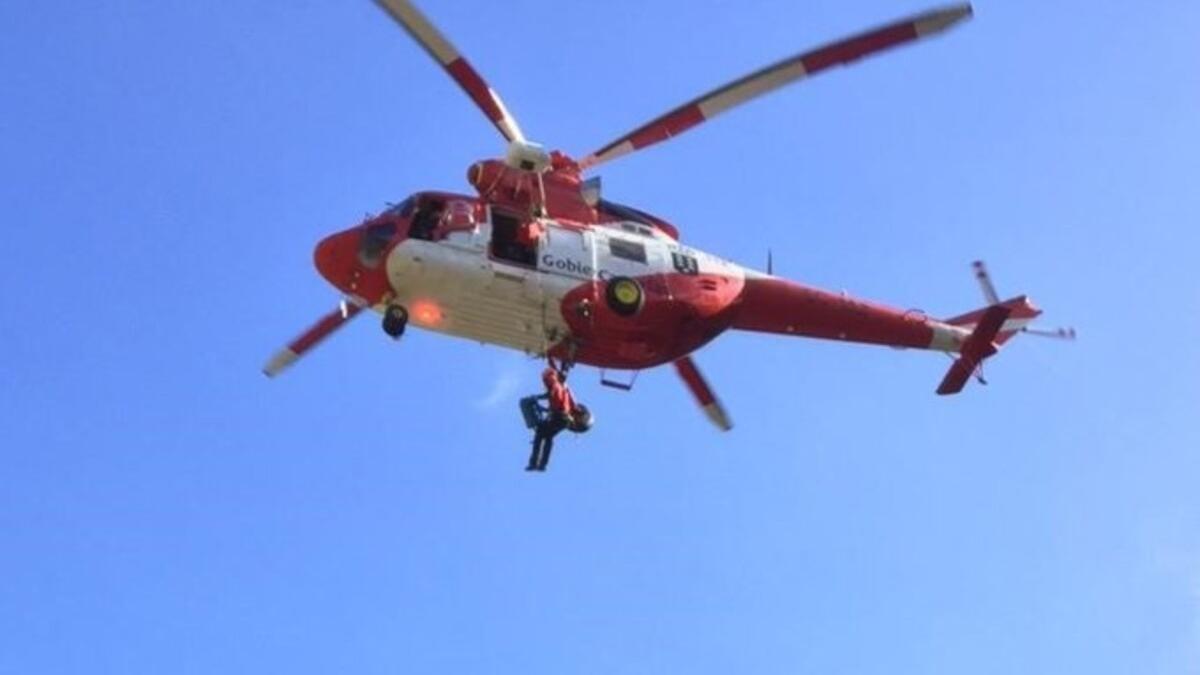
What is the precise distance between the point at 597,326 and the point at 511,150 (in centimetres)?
254

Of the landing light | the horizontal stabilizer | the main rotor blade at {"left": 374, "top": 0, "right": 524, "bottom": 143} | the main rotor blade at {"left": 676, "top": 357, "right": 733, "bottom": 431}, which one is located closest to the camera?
the main rotor blade at {"left": 374, "top": 0, "right": 524, "bottom": 143}

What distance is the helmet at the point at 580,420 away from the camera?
2209cm

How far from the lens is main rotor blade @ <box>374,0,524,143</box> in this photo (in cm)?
2147

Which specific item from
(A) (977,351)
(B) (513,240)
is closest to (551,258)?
(B) (513,240)

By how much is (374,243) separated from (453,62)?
2515mm

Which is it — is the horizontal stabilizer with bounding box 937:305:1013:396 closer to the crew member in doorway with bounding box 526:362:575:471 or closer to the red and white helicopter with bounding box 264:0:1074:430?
the red and white helicopter with bounding box 264:0:1074:430

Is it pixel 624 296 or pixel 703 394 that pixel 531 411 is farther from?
pixel 703 394

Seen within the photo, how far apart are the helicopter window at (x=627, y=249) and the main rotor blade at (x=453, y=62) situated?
2.03 m

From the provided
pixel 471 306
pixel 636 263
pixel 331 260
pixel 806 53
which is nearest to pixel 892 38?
pixel 806 53

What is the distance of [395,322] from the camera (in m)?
22.4

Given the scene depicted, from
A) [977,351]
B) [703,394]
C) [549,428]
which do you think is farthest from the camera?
[703,394]

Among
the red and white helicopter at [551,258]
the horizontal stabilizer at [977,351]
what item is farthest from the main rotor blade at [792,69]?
the horizontal stabilizer at [977,351]

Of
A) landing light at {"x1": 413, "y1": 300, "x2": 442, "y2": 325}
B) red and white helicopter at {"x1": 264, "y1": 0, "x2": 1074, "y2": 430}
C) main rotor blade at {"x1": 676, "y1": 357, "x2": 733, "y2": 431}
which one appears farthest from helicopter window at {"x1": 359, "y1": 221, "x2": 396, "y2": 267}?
main rotor blade at {"x1": 676, "y1": 357, "x2": 733, "y2": 431}

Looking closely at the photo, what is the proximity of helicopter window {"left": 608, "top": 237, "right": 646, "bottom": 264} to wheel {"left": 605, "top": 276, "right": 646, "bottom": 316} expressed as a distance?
1.50 ft
